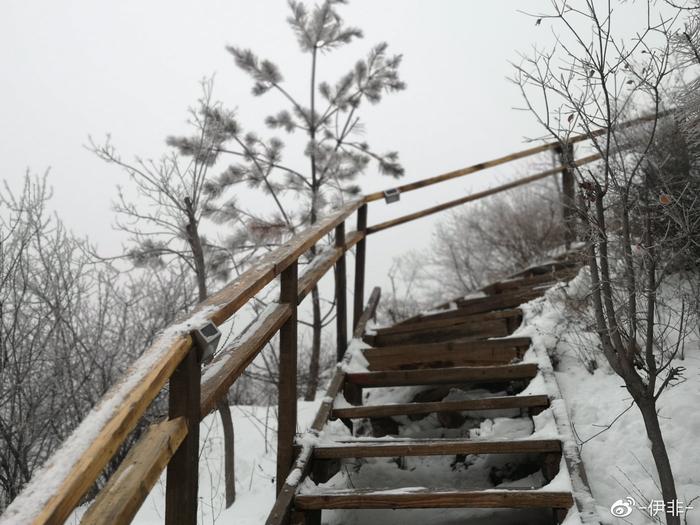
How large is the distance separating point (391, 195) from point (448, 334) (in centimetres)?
118

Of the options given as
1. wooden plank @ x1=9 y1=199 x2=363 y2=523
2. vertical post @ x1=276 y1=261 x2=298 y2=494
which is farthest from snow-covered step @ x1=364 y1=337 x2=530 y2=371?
wooden plank @ x1=9 y1=199 x2=363 y2=523

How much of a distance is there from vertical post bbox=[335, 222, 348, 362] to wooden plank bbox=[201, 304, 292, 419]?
1.58 metres

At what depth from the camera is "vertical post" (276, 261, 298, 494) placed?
262 cm

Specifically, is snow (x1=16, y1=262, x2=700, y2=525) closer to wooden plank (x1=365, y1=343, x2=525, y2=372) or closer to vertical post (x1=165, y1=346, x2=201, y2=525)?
wooden plank (x1=365, y1=343, x2=525, y2=372)

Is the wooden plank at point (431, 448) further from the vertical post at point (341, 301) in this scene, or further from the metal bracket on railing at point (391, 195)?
the metal bracket on railing at point (391, 195)

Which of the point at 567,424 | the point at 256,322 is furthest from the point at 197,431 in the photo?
the point at 567,424

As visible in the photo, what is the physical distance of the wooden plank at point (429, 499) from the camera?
7.04 ft

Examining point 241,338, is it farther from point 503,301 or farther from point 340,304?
point 503,301

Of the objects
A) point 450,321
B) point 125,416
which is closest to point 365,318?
point 450,321

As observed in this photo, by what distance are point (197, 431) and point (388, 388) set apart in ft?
7.64

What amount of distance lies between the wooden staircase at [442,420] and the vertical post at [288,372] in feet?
0.32

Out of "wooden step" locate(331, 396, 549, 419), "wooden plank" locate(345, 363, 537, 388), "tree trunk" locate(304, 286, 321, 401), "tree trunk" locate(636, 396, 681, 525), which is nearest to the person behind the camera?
"tree trunk" locate(636, 396, 681, 525)

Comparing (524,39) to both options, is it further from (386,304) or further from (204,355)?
(386,304)

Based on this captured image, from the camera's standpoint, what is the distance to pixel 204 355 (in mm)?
1587
